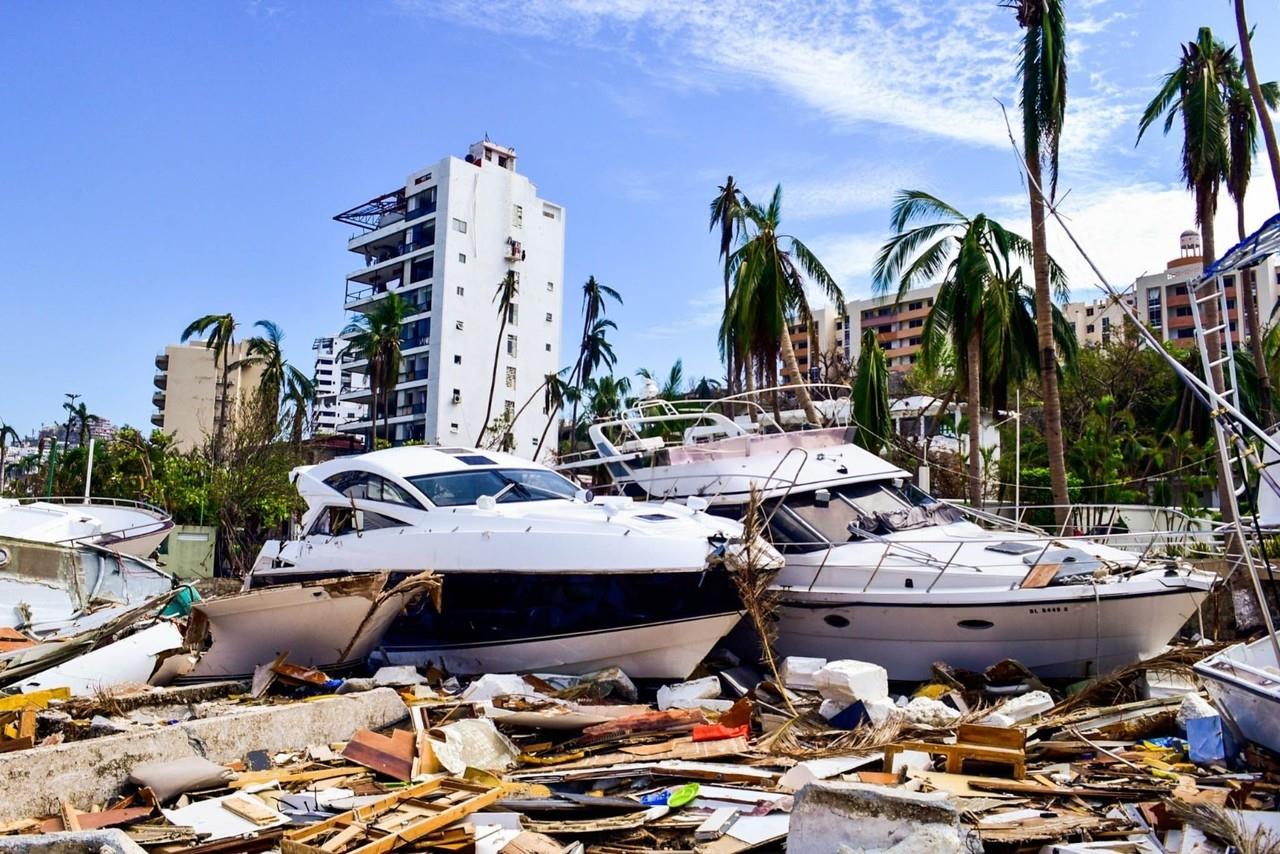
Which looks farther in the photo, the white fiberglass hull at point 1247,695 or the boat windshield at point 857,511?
the boat windshield at point 857,511

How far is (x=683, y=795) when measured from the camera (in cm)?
618

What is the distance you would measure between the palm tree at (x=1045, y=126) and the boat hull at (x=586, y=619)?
30.7ft

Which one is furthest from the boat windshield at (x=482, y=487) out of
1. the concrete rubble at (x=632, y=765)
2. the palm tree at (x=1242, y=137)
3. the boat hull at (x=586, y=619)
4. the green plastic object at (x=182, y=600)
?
the palm tree at (x=1242, y=137)

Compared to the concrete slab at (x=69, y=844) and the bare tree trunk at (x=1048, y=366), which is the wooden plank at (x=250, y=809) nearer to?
the concrete slab at (x=69, y=844)

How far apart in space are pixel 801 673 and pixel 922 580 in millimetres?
1935

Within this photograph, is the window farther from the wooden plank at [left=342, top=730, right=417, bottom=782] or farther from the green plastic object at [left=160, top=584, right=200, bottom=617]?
the wooden plank at [left=342, top=730, right=417, bottom=782]

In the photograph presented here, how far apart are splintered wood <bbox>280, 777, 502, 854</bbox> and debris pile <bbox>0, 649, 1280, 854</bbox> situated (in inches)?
0.7

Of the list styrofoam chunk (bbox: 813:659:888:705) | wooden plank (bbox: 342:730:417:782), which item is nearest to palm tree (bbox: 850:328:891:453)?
styrofoam chunk (bbox: 813:659:888:705)

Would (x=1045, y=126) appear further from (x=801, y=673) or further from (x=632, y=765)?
(x=632, y=765)

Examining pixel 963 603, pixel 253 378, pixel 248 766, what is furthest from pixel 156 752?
pixel 253 378

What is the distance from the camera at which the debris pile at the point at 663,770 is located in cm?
520

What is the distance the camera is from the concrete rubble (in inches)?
206

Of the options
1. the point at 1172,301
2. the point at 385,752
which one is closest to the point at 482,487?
the point at 385,752

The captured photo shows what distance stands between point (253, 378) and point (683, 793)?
67.9m
